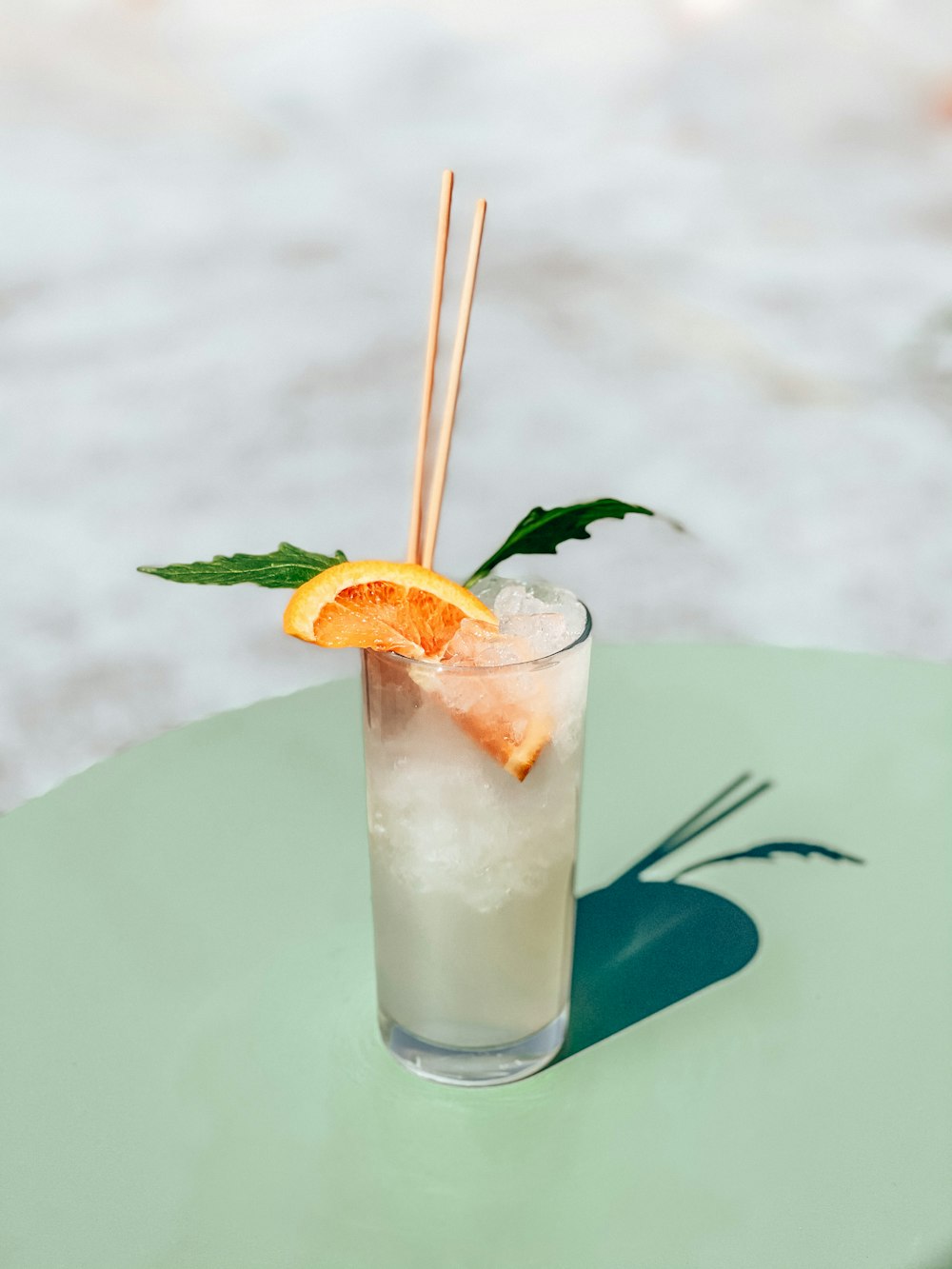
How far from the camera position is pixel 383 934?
44.4 inches

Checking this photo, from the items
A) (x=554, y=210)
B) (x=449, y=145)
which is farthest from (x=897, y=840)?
(x=449, y=145)

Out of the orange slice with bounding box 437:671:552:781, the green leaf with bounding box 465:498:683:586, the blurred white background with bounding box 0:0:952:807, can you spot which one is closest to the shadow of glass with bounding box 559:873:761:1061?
the orange slice with bounding box 437:671:552:781

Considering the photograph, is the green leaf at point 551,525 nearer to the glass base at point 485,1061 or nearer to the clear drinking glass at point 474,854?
the clear drinking glass at point 474,854

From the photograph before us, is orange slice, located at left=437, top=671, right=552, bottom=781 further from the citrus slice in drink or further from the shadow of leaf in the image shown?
the shadow of leaf

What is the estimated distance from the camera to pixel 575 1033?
3.74 feet

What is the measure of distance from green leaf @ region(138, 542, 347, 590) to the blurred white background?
163cm

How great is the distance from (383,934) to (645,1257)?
0.30m

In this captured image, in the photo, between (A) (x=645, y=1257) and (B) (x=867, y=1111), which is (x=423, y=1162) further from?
(B) (x=867, y=1111)

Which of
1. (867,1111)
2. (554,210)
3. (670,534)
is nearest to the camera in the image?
(867,1111)

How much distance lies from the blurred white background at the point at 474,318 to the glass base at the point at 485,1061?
61.6 inches

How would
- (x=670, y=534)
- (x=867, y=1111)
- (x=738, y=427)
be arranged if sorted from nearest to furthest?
(x=867, y=1111) < (x=670, y=534) < (x=738, y=427)

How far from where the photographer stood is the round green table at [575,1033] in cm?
97

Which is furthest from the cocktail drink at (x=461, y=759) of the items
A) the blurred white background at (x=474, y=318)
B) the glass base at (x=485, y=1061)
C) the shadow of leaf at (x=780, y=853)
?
the blurred white background at (x=474, y=318)

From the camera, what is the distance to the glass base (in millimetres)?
1106
